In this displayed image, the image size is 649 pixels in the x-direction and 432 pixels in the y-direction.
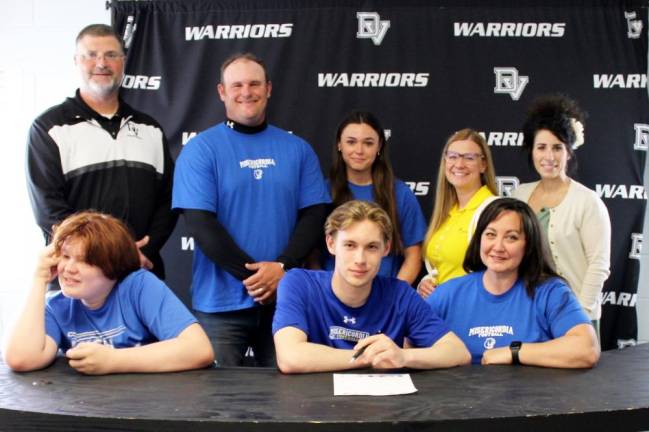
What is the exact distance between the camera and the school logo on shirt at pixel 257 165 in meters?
3.04

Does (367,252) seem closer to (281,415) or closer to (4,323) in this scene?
(281,415)

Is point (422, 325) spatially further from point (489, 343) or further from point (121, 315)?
point (121, 315)

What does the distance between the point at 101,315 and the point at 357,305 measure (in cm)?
76

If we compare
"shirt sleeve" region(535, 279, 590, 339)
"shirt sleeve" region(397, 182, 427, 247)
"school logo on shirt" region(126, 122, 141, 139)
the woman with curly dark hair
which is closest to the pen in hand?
"shirt sleeve" region(535, 279, 590, 339)

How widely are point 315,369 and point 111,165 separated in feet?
4.51

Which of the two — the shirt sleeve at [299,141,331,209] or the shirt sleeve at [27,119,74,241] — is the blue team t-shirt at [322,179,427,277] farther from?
the shirt sleeve at [27,119,74,241]

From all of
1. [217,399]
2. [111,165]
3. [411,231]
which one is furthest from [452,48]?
[217,399]

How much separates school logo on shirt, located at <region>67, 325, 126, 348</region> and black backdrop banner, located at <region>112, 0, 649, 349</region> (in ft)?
6.15

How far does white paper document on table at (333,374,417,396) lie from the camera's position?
190cm

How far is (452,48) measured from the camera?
12.8 ft

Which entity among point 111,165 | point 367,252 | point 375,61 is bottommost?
point 367,252

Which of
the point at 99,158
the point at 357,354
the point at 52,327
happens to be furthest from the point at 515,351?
the point at 99,158

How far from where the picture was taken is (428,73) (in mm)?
3902

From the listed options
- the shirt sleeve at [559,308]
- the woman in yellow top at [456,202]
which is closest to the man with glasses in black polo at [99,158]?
the woman in yellow top at [456,202]
